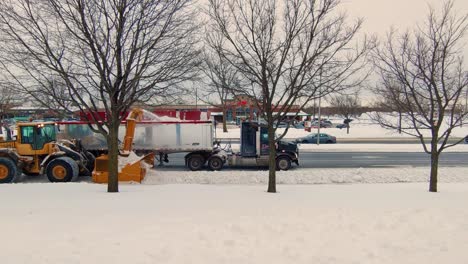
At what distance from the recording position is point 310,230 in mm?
5781

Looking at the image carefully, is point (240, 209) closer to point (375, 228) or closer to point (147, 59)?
point (375, 228)

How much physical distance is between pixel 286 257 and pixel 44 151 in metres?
13.7

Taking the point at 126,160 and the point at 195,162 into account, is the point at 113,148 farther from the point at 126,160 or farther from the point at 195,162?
the point at 195,162

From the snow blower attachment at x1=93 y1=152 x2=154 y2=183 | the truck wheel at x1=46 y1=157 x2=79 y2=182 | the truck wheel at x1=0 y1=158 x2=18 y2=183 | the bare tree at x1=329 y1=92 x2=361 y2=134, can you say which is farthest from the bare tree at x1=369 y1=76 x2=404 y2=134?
the truck wheel at x1=0 y1=158 x2=18 y2=183

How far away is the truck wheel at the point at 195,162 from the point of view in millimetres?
19219

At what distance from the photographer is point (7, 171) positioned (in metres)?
14.9

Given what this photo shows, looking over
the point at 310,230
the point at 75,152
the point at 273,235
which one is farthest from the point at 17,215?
the point at 75,152

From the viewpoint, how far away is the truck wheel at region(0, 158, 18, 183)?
14.9 meters

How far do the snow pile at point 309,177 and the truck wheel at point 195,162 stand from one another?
2367mm

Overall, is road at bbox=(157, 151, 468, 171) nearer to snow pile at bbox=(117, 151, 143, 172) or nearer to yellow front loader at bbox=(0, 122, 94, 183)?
snow pile at bbox=(117, 151, 143, 172)

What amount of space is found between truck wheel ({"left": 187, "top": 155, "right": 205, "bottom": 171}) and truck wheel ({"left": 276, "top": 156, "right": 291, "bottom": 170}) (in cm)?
360

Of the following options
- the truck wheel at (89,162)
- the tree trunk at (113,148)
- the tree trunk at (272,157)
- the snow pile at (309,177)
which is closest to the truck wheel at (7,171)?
the truck wheel at (89,162)

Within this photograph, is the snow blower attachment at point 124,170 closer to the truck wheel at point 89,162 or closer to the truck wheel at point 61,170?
the truck wheel at point 61,170

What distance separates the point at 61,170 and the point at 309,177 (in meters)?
9.52
